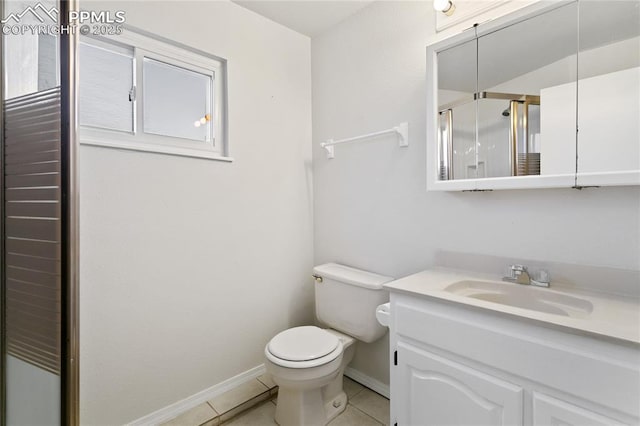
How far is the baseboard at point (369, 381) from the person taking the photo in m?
1.72

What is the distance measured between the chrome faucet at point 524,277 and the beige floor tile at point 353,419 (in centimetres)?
100

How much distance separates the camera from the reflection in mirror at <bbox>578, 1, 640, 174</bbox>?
3.13 ft

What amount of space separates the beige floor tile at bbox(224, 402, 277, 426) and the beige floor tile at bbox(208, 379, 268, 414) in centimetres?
6

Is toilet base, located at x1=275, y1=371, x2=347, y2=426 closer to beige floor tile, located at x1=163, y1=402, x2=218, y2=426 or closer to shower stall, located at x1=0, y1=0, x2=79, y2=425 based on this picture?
beige floor tile, located at x1=163, y1=402, x2=218, y2=426

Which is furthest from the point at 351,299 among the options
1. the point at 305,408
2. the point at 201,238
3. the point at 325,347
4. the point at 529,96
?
the point at 529,96

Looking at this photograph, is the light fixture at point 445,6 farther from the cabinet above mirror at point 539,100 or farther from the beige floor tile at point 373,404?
the beige floor tile at point 373,404

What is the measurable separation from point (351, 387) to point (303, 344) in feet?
2.01

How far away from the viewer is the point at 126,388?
4.57 ft

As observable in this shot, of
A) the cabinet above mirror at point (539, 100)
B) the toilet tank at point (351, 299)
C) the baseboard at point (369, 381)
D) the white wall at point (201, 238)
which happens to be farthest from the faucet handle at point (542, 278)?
the white wall at point (201, 238)

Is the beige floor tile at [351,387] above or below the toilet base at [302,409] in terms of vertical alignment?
below

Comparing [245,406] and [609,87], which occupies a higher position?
[609,87]

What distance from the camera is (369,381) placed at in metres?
1.81

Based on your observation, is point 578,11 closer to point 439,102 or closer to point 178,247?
point 439,102

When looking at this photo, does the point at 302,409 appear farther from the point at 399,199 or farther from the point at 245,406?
the point at 399,199
